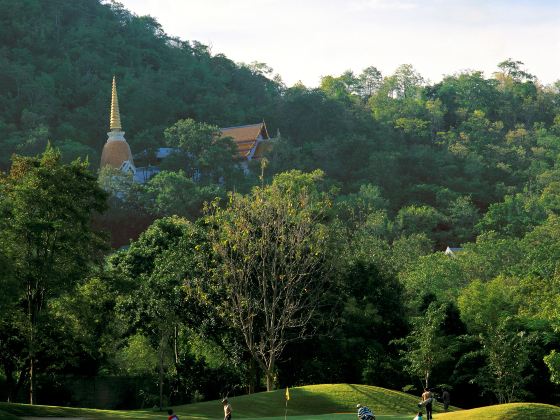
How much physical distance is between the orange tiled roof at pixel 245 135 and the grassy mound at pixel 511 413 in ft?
256

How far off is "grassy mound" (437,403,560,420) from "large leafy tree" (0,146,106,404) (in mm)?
15291

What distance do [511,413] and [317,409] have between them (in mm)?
9205

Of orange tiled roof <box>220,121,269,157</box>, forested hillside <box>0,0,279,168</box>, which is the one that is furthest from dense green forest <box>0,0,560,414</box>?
forested hillside <box>0,0,279,168</box>

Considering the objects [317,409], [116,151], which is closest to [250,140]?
[116,151]

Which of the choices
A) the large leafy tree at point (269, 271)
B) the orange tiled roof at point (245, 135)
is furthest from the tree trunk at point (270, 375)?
the orange tiled roof at point (245, 135)

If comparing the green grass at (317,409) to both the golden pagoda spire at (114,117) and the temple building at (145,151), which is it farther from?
the golden pagoda spire at (114,117)

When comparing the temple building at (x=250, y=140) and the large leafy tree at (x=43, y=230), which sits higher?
the temple building at (x=250, y=140)

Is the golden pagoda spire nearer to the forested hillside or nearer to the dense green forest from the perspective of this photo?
the forested hillside

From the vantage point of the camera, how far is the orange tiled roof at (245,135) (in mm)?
118250

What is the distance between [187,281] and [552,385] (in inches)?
682

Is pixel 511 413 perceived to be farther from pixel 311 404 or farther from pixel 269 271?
pixel 269 271

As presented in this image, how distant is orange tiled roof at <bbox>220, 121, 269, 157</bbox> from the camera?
11825 cm

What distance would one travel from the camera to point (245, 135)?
120500 millimetres

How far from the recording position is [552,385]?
182 ft
